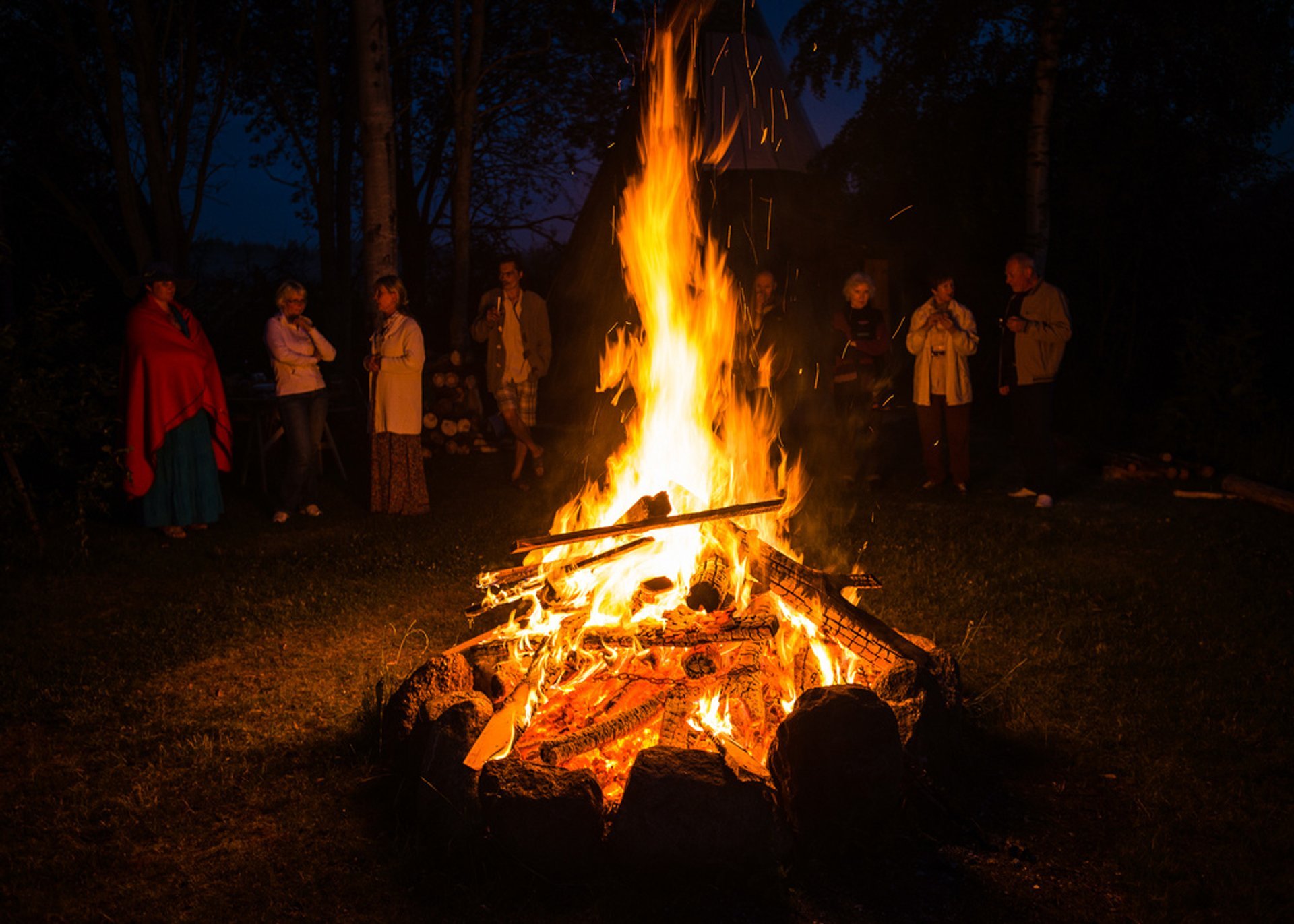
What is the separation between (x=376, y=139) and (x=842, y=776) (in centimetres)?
805

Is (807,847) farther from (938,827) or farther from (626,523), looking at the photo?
(626,523)

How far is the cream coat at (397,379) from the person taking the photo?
8188 millimetres

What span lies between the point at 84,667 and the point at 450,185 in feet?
47.2

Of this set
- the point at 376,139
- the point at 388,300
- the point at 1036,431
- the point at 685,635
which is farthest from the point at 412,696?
the point at 376,139

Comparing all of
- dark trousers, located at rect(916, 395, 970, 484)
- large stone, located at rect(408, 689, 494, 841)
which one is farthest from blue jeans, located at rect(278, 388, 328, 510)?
dark trousers, located at rect(916, 395, 970, 484)

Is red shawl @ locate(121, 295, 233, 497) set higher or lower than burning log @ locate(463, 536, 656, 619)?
higher

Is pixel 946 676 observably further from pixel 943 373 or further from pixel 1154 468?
pixel 1154 468

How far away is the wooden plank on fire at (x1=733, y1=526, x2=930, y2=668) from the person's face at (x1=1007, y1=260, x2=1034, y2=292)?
4.74m

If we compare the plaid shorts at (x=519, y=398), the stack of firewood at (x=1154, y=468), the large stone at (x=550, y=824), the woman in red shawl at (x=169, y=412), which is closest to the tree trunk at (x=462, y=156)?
the plaid shorts at (x=519, y=398)

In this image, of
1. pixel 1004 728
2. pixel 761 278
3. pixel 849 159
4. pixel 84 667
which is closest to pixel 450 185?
pixel 849 159

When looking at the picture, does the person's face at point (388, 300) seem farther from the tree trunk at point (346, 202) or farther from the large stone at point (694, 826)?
the tree trunk at point (346, 202)

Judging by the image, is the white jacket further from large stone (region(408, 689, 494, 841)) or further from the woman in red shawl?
large stone (region(408, 689, 494, 841))

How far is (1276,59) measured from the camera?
12164 millimetres

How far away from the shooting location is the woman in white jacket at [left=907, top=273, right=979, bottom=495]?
8828 mm
